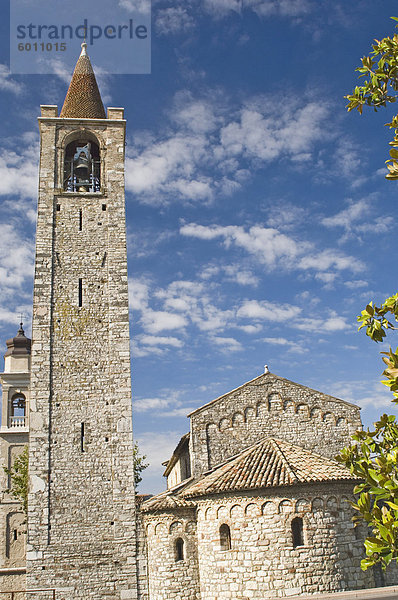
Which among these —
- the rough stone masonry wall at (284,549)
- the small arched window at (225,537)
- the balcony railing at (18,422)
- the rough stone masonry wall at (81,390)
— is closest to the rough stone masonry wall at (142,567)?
the rough stone masonry wall at (81,390)

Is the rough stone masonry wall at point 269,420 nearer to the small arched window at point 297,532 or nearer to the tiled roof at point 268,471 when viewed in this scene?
the tiled roof at point 268,471

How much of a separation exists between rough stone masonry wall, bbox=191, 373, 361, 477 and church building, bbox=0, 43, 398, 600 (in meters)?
0.03

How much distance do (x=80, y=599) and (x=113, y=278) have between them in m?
8.46

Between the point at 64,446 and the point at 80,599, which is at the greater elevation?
the point at 64,446

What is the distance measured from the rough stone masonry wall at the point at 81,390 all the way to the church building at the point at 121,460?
3 centimetres

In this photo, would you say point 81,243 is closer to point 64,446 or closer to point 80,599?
point 64,446

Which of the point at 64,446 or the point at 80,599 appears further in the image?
the point at 64,446

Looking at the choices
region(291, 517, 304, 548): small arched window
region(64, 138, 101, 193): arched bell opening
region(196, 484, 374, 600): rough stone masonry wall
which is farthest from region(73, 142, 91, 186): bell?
region(291, 517, 304, 548): small arched window

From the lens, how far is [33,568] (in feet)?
40.7

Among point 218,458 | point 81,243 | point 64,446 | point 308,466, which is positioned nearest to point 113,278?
point 81,243

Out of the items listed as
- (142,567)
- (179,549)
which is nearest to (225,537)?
(179,549)

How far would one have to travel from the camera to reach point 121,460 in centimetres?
1354

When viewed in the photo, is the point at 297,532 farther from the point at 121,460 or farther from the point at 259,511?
the point at 121,460

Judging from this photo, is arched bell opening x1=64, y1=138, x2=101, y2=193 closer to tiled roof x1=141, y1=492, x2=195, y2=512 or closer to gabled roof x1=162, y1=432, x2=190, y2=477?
gabled roof x1=162, y1=432, x2=190, y2=477
